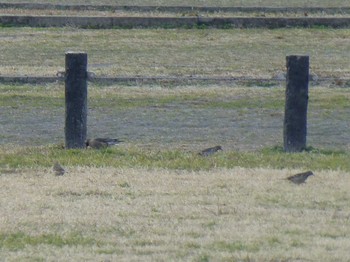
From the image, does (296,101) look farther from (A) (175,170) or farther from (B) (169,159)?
(A) (175,170)

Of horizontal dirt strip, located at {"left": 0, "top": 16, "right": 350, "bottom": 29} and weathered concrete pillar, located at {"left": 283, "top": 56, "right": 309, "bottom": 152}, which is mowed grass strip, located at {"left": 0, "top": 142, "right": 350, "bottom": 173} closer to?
weathered concrete pillar, located at {"left": 283, "top": 56, "right": 309, "bottom": 152}

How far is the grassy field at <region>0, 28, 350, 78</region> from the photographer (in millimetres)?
19359

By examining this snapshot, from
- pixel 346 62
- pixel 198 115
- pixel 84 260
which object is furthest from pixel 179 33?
pixel 84 260

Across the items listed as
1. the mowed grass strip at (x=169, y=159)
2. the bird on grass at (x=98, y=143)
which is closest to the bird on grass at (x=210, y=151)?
the mowed grass strip at (x=169, y=159)

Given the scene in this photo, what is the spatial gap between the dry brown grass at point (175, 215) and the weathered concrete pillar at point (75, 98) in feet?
4.16

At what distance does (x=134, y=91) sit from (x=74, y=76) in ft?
15.7

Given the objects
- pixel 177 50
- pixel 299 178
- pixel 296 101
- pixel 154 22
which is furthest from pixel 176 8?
pixel 299 178

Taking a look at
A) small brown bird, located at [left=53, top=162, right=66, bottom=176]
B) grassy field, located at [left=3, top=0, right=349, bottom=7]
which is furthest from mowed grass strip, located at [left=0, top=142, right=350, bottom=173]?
grassy field, located at [left=3, top=0, right=349, bottom=7]

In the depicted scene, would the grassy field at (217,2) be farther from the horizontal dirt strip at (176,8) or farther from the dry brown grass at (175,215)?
the dry brown grass at (175,215)

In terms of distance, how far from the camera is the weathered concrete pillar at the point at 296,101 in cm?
1159

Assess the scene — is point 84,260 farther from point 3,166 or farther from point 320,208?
point 3,166

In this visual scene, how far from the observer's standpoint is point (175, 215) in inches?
333

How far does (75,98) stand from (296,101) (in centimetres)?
228

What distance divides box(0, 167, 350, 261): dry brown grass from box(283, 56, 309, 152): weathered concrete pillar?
1349mm
